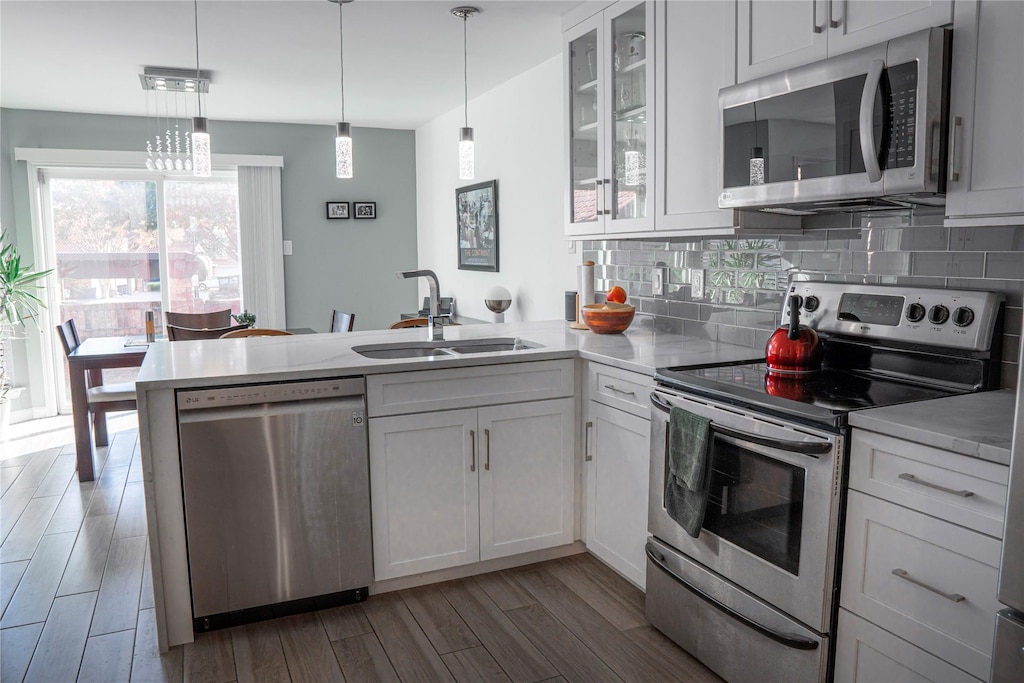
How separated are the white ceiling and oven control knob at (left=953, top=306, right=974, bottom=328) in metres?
→ 2.08

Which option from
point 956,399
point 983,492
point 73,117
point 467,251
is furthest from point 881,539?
point 73,117

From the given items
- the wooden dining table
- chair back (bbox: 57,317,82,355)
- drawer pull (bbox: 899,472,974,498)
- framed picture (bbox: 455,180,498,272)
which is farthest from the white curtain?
drawer pull (bbox: 899,472,974,498)

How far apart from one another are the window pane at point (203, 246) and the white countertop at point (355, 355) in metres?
3.42

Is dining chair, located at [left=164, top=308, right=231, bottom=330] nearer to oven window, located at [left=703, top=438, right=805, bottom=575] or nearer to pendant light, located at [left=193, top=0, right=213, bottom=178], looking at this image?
pendant light, located at [left=193, top=0, right=213, bottom=178]

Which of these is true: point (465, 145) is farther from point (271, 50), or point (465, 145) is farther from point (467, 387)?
point (271, 50)

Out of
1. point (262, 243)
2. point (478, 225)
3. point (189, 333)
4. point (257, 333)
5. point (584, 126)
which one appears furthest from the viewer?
point (262, 243)

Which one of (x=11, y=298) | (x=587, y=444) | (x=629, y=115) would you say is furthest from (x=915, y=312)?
(x=11, y=298)

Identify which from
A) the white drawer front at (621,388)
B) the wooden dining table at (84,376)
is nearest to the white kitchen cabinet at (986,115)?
the white drawer front at (621,388)

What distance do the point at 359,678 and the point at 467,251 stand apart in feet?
12.2

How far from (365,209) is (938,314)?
5.22 m

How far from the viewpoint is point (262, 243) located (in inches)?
243

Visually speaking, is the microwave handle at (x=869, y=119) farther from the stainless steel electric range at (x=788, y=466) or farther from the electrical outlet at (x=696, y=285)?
the electrical outlet at (x=696, y=285)

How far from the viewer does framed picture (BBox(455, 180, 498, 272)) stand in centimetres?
500

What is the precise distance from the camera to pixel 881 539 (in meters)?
1.65
